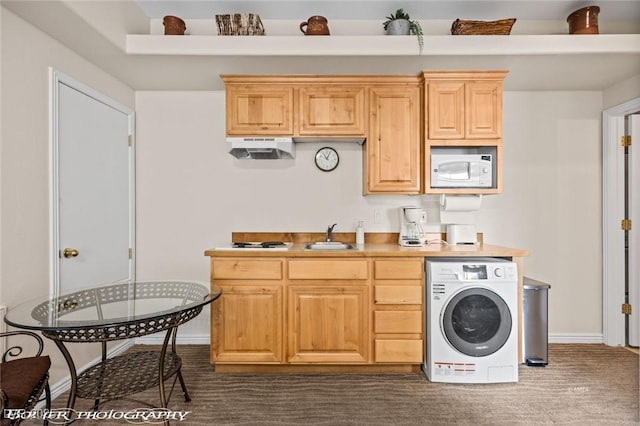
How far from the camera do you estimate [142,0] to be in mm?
2721

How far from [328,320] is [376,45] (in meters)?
2.12

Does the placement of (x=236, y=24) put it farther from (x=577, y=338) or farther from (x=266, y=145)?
(x=577, y=338)

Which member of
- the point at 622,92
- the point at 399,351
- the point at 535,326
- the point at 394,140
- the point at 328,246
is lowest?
the point at 399,351

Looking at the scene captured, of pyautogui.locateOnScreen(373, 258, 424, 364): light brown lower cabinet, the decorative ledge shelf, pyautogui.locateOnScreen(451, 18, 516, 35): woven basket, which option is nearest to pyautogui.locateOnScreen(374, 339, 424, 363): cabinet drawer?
pyautogui.locateOnScreen(373, 258, 424, 364): light brown lower cabinet

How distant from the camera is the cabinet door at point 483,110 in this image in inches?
110

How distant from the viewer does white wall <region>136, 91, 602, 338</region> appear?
327 cm

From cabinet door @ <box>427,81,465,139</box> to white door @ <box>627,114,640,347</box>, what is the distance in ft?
5.67

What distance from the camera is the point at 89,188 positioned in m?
2.64

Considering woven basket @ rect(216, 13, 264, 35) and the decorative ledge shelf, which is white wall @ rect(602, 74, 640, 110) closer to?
the decorative ledge shelf

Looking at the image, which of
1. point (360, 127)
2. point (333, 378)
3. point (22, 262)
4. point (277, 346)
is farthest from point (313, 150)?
point (22, 262)

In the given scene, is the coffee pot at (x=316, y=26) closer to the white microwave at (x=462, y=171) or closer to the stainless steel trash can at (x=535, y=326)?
the white microwave at (x=462, y=171)

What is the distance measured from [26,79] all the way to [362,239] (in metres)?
2.66

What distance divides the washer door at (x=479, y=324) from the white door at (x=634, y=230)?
5.48 ft

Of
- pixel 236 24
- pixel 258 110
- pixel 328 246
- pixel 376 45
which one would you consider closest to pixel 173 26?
pixel 236 24
